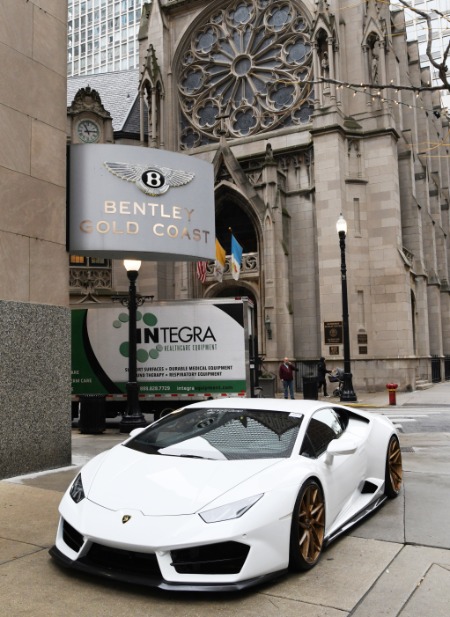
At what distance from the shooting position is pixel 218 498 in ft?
13.7

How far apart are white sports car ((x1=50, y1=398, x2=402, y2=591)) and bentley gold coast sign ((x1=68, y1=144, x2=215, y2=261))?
197 inches

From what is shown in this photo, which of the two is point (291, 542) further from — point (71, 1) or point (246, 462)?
point (71, 1)

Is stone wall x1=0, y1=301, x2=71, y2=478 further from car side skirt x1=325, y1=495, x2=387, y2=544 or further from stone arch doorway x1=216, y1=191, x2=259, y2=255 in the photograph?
stone arch doorway x1=216, y1=191, x2=259, y2=255

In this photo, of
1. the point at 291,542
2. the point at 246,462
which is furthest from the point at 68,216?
the point at 291,542

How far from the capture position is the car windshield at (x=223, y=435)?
16.4 feet

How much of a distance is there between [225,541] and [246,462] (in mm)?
934

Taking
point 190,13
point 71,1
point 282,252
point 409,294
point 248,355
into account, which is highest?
point 71,1

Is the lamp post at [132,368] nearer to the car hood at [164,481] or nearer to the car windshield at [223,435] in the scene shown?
the car windshield at [223,435]

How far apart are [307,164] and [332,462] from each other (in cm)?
2471

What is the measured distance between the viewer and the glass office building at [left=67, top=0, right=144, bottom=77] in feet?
322

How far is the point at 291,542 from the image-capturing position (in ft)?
14.0

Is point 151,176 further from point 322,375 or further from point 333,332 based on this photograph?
point 333,332

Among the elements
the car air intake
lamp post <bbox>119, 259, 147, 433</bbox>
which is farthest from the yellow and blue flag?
the car air intake

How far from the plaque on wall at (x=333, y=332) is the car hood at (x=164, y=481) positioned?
2078cm
